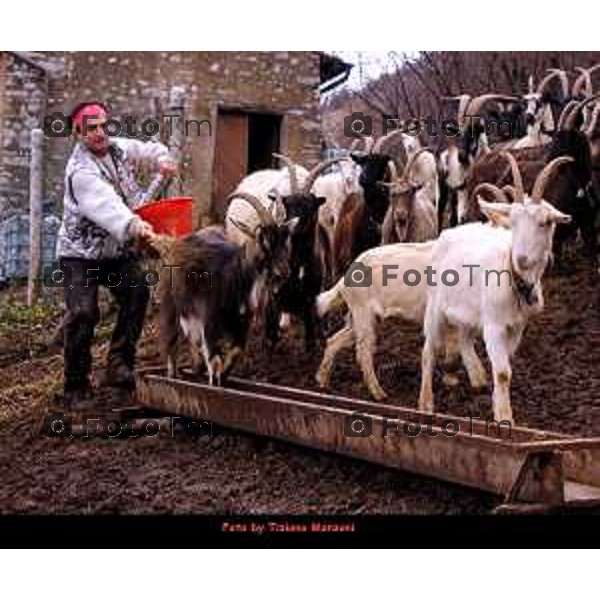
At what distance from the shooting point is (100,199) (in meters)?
4.75

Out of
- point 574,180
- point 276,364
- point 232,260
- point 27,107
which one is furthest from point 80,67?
point 574,180

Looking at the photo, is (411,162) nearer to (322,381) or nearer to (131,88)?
(322,381)

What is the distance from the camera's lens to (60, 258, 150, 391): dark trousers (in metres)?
4.84

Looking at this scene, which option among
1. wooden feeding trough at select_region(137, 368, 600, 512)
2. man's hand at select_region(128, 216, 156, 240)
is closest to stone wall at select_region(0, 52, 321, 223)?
man's hand at select_region(128, 216, 156, 240)

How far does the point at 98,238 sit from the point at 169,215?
0.27 metres

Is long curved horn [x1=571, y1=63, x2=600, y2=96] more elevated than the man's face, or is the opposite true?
long curved horn [x1=571, y1=63, x2=600, y2=96]

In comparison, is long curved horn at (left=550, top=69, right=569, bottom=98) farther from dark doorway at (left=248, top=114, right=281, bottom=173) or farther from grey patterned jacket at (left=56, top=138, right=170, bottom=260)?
grey patterned jacket at (left=56, top=138, right=170, bottom=260)

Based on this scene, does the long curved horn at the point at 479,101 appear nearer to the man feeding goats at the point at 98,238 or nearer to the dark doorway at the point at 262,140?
the dark doorway at the point at 262,140

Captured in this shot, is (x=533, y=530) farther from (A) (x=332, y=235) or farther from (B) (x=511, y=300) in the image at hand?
(A) (x=332, y=235)

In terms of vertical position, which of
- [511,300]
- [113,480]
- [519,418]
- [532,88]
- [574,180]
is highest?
[532,88]

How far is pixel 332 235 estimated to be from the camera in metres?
5.64

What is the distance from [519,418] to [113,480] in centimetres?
133

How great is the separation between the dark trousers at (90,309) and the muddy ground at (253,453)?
2.5 inches

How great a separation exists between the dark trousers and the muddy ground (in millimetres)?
63
